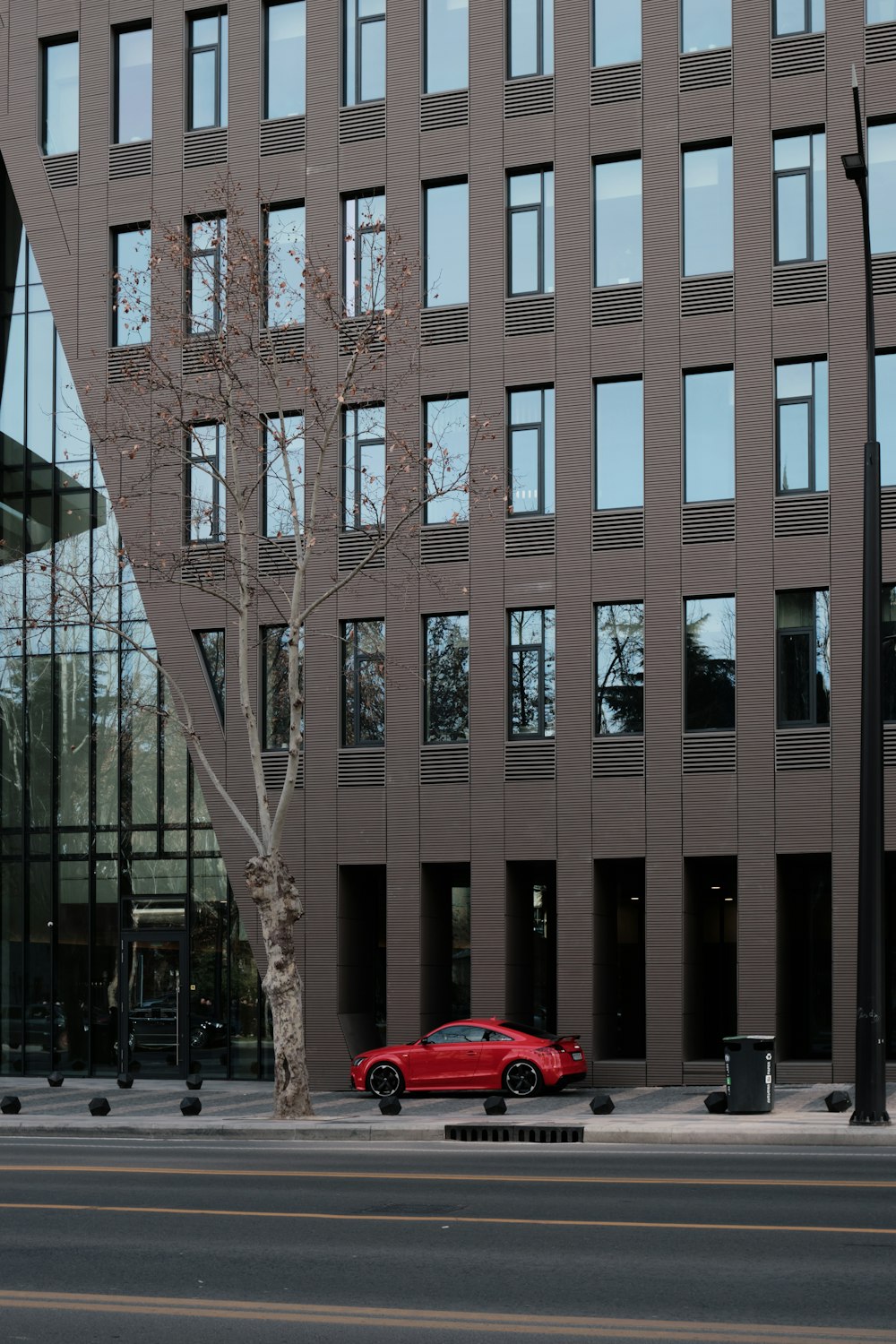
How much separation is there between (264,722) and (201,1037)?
18.6 feet

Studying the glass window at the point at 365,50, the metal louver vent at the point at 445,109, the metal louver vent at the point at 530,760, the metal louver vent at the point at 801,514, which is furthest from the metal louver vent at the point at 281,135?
the metal louver vent at the point at 530,760

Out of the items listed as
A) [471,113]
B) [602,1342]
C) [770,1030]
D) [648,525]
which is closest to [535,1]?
[471,113]

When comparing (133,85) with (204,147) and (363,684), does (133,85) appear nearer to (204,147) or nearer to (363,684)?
(204,147)

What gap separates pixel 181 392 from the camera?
25.9 m

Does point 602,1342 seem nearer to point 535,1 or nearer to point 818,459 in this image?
point 818,459

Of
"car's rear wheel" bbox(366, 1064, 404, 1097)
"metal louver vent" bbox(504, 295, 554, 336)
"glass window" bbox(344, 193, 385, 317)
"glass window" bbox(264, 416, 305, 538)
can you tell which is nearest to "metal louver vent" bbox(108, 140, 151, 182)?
"glass window" bbox(344, 193, 385, 317)

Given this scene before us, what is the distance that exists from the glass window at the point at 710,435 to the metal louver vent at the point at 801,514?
930 millimetres

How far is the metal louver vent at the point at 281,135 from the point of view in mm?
31547

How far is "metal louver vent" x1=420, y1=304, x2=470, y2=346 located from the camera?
99.3 feet

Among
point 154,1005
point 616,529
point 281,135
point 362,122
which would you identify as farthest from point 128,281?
point 154,1005

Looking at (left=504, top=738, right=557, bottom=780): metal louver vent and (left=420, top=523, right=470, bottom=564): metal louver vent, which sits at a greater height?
(left=420, top=523, right=470, bottom=564): metal louver vent

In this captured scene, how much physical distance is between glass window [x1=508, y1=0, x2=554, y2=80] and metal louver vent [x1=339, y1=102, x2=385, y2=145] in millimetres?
2338

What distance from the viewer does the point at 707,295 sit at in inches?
1139

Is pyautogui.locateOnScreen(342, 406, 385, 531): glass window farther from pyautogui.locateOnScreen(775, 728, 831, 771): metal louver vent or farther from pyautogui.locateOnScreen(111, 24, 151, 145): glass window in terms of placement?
pyautogui.locateOnScreen(775, 728, 831, 771): metal louver vent
